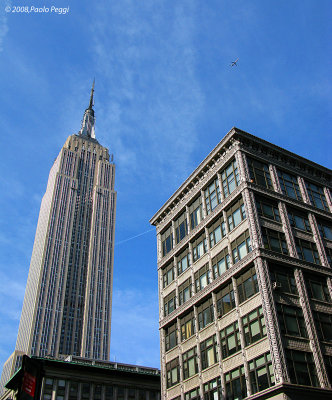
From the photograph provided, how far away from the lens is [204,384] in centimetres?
3881

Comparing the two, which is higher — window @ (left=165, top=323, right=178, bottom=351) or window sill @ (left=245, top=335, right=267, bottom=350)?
window @ (left=165, top=323, right=178, bottom=351)

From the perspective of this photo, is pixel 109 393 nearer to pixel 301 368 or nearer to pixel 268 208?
pixel 268 208

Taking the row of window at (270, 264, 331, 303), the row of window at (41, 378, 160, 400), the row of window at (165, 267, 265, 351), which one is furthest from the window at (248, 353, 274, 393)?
the row of window at (41, 378, 160, 400)

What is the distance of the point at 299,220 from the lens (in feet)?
141

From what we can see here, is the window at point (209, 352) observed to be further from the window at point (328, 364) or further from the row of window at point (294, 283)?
the window at point (328, 364)

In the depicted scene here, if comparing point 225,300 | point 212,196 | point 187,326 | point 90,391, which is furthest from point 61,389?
point 212,196

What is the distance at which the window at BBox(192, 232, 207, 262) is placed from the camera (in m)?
45.2

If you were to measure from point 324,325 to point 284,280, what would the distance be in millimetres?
4674

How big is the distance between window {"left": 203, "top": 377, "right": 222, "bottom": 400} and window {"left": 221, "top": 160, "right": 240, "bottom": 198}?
17.1 metres

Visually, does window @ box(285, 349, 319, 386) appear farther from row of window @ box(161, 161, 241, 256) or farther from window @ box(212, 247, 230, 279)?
row of window @ box(161, 161, 241, 256)

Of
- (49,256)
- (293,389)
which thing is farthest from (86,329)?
(293,389)

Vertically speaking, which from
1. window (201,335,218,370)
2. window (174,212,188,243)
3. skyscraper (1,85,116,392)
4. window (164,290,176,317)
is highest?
skyscraper (1,85,116,392)

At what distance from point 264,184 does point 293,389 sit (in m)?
19.4

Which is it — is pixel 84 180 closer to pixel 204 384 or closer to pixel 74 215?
pixel 74 215
